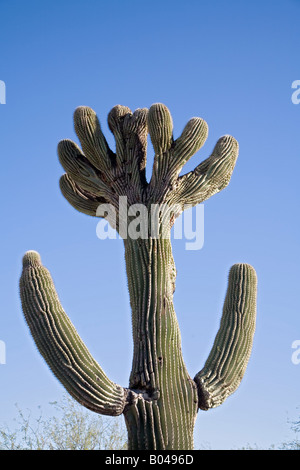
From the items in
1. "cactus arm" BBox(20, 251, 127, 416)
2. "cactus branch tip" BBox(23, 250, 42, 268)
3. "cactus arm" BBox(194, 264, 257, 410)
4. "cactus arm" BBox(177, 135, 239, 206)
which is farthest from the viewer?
"cactus arm" BBox(177, 135, 239, 206)

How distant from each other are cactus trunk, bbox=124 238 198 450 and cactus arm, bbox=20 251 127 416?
30cm

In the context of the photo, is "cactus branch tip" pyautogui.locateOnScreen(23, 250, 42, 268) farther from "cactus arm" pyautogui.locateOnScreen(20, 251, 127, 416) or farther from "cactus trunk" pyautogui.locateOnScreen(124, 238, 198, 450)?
"cactus trunk" pyautogui.locateOnScreen(124, 238, 198, 450)

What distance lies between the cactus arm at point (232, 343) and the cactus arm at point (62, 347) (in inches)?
38.9

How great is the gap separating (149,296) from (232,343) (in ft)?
3.40

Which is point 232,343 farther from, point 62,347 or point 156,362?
point 62,347

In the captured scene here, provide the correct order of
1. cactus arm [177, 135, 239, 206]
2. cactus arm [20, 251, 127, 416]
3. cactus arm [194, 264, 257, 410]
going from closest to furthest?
cactus arm [20, 251, 127, 416]
cactus arm [194, 264, 257, 410]
cactus arm [177, 135, 239, 206]

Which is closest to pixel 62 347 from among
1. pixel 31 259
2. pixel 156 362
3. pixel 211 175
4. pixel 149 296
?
pixel 31 259

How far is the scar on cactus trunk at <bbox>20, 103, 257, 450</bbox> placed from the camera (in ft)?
21.8

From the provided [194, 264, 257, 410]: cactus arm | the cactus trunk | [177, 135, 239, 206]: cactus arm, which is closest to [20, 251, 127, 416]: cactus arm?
the cactus trunk

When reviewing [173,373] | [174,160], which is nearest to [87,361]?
[173,373]

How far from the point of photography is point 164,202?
25.3 ft

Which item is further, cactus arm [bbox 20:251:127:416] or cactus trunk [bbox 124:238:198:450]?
cactus trunk [bbox 124:238:198:450]

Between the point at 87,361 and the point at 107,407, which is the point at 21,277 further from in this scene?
the point at 107,407
